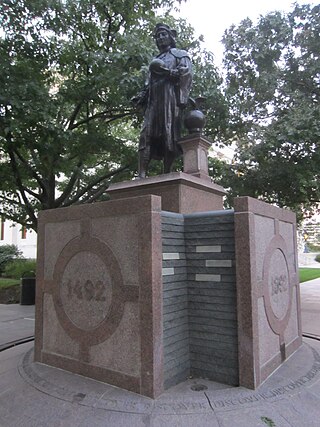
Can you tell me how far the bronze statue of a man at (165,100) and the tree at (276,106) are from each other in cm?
402

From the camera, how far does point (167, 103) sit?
5.34m

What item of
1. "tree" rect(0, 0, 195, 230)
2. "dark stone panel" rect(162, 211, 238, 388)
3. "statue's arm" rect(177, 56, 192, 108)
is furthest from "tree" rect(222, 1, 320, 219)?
"dark stone panel" rect(162, 211, 238, 388)

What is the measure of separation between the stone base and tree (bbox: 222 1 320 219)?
412cm

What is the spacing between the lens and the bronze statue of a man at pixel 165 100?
5246 millimetres

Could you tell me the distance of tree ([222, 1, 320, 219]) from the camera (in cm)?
877

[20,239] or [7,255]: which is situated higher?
[20,239]

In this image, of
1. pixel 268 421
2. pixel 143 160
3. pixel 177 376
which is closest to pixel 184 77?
pixel 143 160

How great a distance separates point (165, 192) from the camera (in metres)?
4.91

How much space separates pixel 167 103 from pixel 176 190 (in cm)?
152

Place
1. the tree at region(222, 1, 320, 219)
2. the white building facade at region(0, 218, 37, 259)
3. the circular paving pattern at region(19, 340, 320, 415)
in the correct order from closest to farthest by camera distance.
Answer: the circular paving pattern at region(19, 340, 320, 415) < the tree at region(222, 1, 320, 219) < the white building facade at region(0, 218, 37, 259)

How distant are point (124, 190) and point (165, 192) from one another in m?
0.74

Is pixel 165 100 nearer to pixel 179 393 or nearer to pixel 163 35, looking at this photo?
pixel 163 35

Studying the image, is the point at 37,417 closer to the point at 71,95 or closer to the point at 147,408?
the point at 147,408

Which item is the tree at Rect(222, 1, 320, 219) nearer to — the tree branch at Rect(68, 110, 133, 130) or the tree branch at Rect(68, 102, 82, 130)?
the tree branch at Rect(68, 110, 133, 130)
